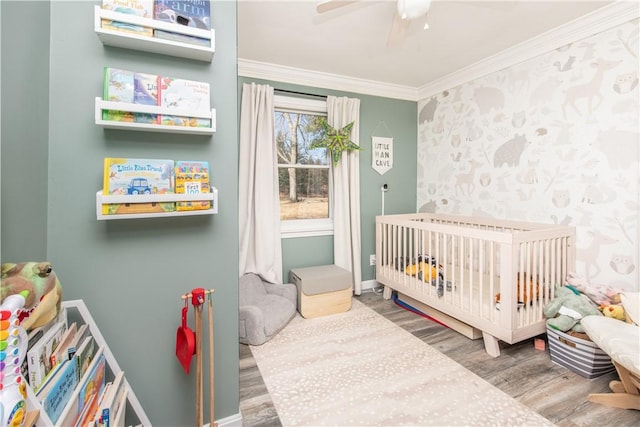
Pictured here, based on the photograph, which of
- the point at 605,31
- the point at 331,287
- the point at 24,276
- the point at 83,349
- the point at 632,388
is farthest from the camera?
the point at 331,287

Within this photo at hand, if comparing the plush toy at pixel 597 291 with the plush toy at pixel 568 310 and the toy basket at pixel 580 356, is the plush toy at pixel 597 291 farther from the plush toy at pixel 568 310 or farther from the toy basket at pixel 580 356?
the toy basket at pixel 580 356

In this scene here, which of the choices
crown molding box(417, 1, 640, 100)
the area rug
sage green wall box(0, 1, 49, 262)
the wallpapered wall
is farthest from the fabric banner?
sage green wall box(0, 1, 49, 262)

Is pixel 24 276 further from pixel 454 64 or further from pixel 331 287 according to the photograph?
pixel 454 64

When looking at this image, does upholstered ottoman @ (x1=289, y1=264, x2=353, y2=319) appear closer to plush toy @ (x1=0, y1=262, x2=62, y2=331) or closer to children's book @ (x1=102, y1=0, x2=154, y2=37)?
plush toy @ (x1=0, y1=262, x2=62, y2=331)

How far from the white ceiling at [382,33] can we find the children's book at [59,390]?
2147mm

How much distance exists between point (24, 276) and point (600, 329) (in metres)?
2.50

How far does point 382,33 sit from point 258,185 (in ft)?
5.52

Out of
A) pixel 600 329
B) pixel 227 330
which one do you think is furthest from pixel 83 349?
pixel 600 329

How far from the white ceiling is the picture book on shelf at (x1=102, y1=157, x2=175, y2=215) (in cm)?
145

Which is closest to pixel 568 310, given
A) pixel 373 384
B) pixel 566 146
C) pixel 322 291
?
pixel 566 146

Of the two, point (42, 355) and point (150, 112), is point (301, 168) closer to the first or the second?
point (150, 112)

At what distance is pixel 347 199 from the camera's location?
10.2ft

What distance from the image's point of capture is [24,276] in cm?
75

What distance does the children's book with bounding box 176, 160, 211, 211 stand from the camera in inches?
45.3
